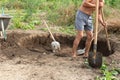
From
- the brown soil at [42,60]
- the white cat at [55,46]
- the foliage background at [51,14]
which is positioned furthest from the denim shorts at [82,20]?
the foliage background at [51,14]

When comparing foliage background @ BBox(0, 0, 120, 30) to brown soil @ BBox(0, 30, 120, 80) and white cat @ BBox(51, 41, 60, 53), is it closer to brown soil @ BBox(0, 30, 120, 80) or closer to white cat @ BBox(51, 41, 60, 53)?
brown soil @ BBox(0, 30, 120, 80)

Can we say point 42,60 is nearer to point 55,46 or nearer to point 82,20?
point 82,20

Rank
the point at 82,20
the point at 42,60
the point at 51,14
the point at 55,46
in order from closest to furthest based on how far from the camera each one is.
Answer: the point at 42,60 → the point at 82,20 → the point at 55,46 → the point at 51,14

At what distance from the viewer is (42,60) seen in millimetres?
7344

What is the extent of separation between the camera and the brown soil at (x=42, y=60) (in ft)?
20.4

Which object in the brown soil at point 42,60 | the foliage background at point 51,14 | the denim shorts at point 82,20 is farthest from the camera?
→ the foliage background at point 51,14

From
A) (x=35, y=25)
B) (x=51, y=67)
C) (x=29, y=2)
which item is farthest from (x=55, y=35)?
(x=51, y=67)

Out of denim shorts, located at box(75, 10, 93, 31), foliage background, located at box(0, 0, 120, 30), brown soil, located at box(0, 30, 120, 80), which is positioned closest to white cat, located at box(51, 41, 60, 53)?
brown soil, located at box(0, 30, 120, 80)

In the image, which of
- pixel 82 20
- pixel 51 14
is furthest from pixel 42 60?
pixel 51 14

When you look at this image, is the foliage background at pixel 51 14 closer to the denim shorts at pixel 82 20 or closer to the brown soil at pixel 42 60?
the brown soil at pixel 42 60

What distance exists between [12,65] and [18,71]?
1.38 ft

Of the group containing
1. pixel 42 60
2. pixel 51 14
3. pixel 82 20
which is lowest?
pixel 51 14

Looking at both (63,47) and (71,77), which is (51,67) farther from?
(63,47)

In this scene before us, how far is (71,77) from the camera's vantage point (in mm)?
6117
